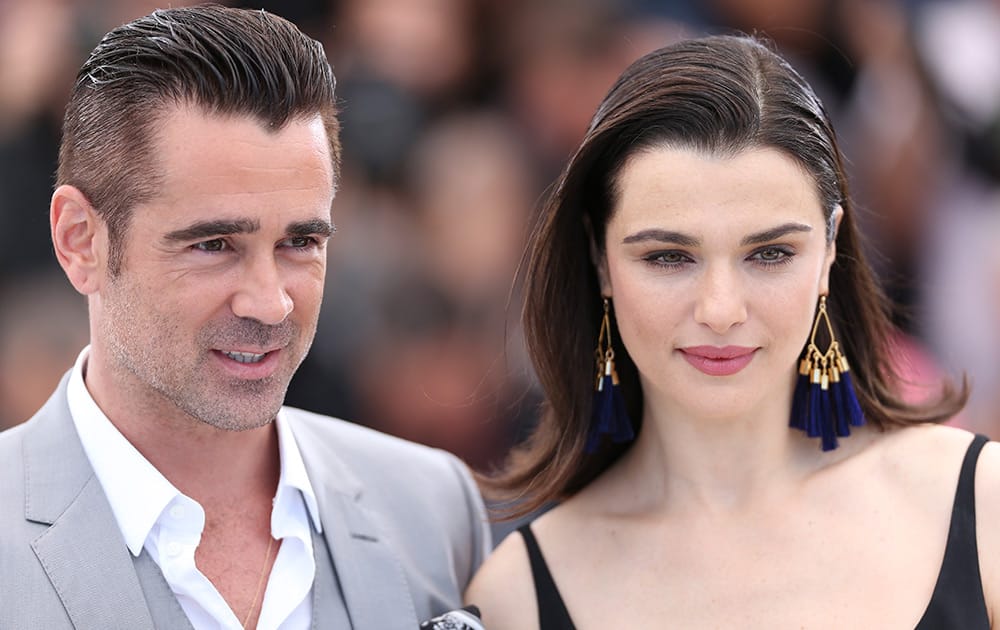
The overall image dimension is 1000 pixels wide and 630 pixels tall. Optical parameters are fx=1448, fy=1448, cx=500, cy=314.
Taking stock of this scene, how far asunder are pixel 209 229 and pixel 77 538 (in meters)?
0.62

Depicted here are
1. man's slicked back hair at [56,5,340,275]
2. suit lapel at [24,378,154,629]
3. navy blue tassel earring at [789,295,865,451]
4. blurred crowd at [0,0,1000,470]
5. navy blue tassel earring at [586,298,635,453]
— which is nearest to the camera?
suit lapel at [24,378,154,629]

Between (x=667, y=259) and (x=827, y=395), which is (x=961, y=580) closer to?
(x=827, y=395)

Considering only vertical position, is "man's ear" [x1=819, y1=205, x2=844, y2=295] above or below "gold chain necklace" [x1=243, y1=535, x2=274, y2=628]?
above

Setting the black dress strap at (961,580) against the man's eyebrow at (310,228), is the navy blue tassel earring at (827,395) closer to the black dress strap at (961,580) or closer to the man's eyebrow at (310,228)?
the black dress strap at (961,580)

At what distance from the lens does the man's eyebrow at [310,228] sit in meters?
2.75

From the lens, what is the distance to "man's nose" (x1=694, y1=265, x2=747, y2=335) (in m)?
2.79

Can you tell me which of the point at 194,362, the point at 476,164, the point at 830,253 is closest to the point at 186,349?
the point at 194,362

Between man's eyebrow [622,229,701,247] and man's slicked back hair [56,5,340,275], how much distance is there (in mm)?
700

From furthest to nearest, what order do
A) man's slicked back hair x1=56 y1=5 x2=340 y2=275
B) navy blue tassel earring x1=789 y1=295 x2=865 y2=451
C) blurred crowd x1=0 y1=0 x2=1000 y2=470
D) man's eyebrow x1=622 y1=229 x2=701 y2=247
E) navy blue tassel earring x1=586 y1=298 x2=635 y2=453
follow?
blurred crowd x1=0 y1=0 x2=1000 y2=470, navy blue tassel earring x1=586 y1=298 x2=635 y2=453, navy blue tassel earring x1=789 y1=295 x2=865 y2=451, man's eyebrow x1=622 y1=229 x2=701 y2=247, man's slicked back hair x1=56 y1=5 x2=340 y2=275

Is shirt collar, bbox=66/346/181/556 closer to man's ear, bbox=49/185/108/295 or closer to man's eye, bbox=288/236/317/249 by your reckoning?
man's ear, bbox=49/185/108/295

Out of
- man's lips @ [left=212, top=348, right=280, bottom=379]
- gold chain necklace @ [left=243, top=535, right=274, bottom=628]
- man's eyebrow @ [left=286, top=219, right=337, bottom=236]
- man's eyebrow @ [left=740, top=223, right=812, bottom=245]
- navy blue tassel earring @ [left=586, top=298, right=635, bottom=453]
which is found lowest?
gold chain necklace @ [left=243, top=535, right=274, bottom=628]

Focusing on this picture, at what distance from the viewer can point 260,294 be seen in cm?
271

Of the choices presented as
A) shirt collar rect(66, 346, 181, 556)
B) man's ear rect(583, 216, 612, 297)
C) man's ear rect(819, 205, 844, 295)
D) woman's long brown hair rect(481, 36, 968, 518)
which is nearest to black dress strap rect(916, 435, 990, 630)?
woman's long brown hair rect(481, 36, 968, 518)

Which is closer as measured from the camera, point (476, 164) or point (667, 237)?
point (667, 237)
